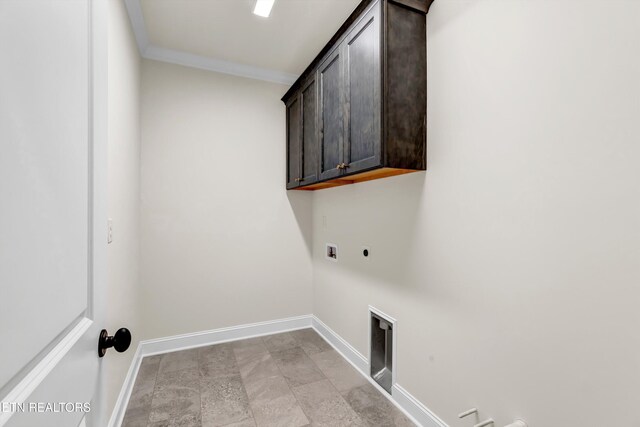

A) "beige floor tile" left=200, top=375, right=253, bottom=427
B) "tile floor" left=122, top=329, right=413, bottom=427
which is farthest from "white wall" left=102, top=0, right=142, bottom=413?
"beige floor tile" left=200, top=375, right=253, bottom=427

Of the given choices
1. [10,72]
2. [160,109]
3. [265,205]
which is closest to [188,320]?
[265,205]

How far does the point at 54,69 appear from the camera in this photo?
51 centimetres

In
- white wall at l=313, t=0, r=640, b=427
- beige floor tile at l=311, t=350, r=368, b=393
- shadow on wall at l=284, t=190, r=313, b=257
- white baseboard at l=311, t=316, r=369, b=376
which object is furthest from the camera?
shadow on wall at l=284, t=190, r=313, b=257

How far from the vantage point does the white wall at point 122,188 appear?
1559 millimetres

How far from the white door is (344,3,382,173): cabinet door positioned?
4.02ft

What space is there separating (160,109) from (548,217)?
2.89 meters

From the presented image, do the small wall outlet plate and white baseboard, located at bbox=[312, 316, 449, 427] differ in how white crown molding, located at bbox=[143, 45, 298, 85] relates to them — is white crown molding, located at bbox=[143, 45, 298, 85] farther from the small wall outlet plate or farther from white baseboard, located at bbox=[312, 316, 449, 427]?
white baseboard, located at bbox=[312, 316, 449, 427]

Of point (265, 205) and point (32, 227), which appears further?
point (265, 205)

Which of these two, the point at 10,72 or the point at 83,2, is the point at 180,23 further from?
the point at 10,72

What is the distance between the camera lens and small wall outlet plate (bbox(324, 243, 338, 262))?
8.91ft

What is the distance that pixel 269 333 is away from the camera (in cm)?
299

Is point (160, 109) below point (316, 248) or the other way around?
the other way around

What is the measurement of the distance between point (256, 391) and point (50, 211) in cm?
199

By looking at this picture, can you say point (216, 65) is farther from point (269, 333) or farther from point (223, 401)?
point (223, 401)
